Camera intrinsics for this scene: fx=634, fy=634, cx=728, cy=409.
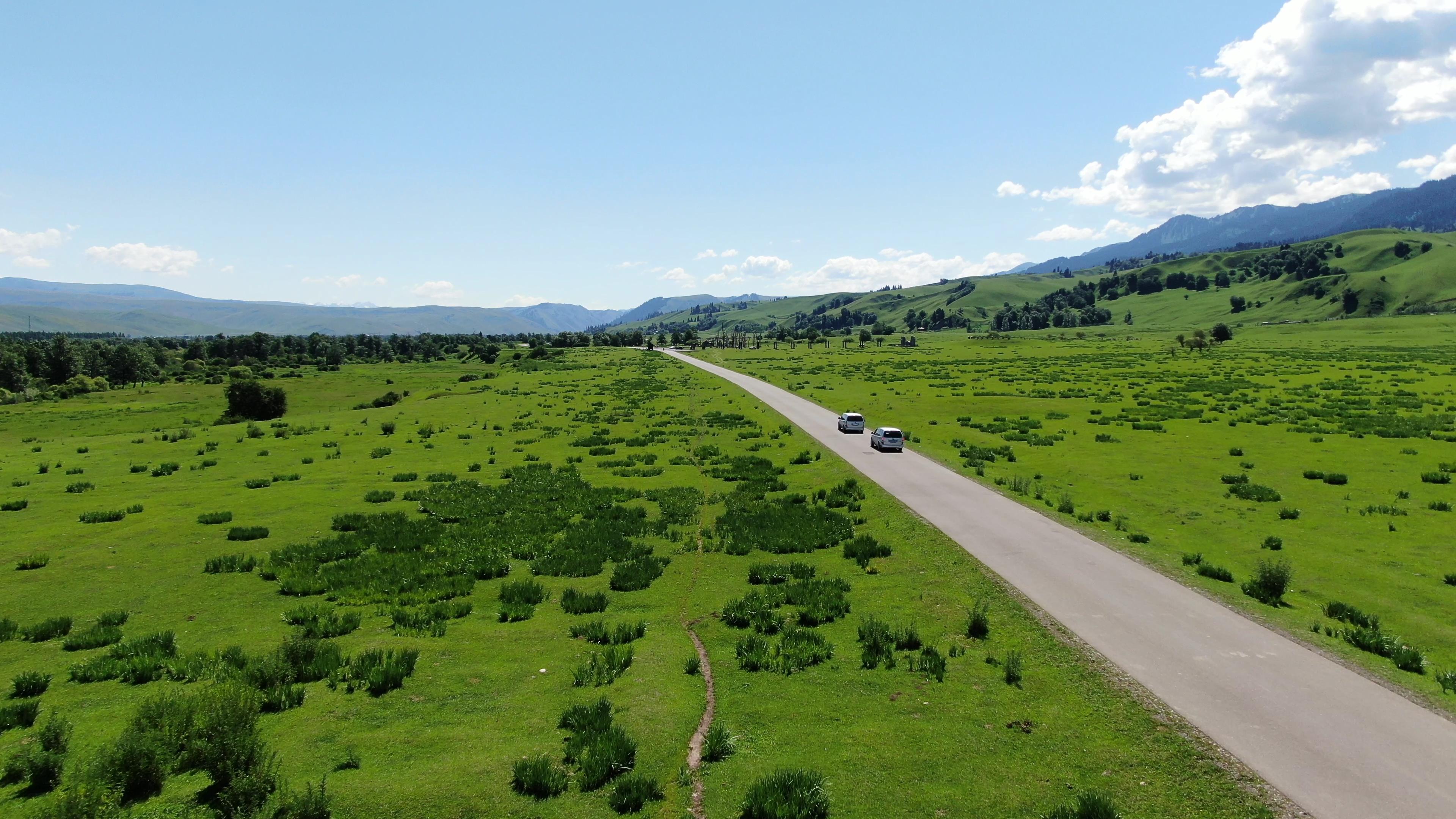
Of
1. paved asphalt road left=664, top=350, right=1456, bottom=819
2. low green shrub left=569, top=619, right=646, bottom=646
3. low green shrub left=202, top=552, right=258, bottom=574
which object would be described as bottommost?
paved asphalt road left=664, top=350, right=1456, bottom=819

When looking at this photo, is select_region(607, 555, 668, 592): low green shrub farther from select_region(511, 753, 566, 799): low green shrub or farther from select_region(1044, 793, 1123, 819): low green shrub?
select_region(1044, 793, 1123, 819): low green shrub

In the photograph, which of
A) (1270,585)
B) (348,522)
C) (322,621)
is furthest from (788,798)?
(348,522)

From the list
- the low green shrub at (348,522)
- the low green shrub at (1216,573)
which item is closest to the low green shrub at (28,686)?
the low green shrub at (348,522)

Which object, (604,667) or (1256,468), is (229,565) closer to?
(604,667)

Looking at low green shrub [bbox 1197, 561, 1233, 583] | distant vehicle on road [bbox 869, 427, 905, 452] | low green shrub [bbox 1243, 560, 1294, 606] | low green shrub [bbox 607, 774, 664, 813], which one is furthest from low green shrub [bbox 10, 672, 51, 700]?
distant vehicle on road [bbox 869, 427, 905, 452]

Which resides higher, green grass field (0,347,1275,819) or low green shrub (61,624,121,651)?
low green shrub (61,624,121,651)
